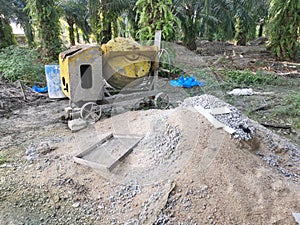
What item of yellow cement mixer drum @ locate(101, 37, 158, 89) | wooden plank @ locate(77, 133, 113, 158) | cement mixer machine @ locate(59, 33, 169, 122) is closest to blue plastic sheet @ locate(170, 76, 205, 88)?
cement mixer machine @ locate(59, 33, 169, 122)

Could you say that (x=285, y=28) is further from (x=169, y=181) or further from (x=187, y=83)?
(x=169, y=181)

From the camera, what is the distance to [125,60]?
4.49 m

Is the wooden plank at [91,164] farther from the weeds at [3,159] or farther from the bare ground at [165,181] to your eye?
the weeds at [3,159]

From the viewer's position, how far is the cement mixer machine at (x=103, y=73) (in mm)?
4207

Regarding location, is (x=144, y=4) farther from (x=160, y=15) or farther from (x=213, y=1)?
(x=213, y=1)

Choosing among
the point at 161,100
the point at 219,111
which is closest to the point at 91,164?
the point at 219,111

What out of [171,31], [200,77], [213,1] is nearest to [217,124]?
[200,77]

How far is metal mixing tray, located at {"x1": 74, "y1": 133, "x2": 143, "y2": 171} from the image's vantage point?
3.14 metres

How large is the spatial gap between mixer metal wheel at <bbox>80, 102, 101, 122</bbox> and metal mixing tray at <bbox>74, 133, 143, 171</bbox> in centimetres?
83

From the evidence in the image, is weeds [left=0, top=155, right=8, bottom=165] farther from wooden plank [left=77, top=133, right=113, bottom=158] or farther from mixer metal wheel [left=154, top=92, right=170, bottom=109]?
mixer metal wheel [left=154, top=92, right=170, bottom=109]

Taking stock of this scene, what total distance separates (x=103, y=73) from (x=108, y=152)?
1.73 metres

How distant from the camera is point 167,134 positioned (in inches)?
128

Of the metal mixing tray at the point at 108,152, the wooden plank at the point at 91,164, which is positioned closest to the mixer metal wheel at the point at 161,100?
the metal mixing tray at the point at 108,152

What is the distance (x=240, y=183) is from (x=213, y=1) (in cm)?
1151
